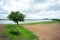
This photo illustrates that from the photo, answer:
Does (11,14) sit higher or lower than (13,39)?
higher

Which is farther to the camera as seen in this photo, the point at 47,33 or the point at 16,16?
the point at 16,16

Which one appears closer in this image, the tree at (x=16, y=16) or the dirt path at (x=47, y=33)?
the dirt path at (x=47, y=33)

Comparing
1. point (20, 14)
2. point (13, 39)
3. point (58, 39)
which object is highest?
point (20, 14)

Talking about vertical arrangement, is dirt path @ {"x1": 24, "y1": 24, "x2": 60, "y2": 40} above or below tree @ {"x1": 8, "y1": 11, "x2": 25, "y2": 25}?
below

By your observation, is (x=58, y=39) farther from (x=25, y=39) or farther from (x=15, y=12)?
(x=15, y=12)

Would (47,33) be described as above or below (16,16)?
below

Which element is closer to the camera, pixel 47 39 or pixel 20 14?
pixel 47 39

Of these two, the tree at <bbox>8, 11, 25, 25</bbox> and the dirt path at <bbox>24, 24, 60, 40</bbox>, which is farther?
the tree at <bbox>8, 11, 25, 25</bbox>

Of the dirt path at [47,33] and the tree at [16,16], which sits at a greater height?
the tree at [16,16]

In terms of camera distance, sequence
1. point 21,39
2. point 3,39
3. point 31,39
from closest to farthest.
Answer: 1. point 3,39
2. point 21,39
3. point 31,39

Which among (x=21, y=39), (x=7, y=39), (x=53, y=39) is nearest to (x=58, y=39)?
(x=53, y=39)

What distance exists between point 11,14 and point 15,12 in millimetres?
1678

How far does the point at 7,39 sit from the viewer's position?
27516mm

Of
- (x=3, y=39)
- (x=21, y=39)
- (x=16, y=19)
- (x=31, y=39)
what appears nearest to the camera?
(x=3, y=39)
